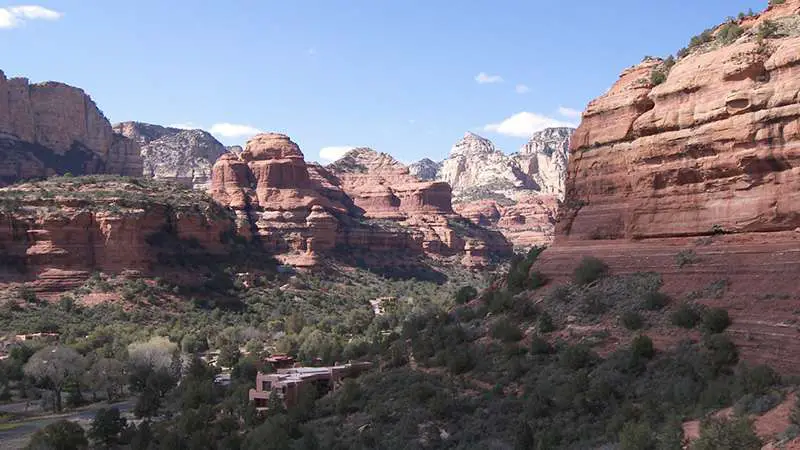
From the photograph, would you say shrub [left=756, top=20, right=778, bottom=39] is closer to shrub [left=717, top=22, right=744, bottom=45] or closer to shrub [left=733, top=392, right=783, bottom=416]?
shrub [left=717, top=22, right=744, bottom=45]

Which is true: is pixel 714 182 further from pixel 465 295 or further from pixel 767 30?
pixel 465 295

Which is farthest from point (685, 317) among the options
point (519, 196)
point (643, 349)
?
point (519, 196)

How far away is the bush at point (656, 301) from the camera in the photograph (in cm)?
2616

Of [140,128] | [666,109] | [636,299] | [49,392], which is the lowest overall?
[49,392]

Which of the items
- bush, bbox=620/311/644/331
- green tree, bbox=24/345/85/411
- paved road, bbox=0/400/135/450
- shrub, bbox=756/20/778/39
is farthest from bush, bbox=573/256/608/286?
green tree, bbox=24/345/85/411

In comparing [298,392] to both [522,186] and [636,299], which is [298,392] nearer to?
[636,299]

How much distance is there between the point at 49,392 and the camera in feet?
158

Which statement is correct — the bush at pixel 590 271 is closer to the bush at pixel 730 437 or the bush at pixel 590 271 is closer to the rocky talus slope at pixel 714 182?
the rocky talus slope at pixel 714 182

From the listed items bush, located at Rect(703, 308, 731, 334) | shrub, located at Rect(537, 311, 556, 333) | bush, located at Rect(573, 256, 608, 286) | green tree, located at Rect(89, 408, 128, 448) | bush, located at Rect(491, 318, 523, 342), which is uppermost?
bush, located at Rect(573, 256, 608, 286)

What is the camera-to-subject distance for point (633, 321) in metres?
26.0

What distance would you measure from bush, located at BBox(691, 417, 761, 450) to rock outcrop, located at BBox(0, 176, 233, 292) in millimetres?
60257

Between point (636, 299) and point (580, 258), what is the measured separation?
4644mm

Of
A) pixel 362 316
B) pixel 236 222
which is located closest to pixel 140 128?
pixel 236 222

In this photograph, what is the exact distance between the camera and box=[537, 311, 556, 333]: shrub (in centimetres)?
2916
